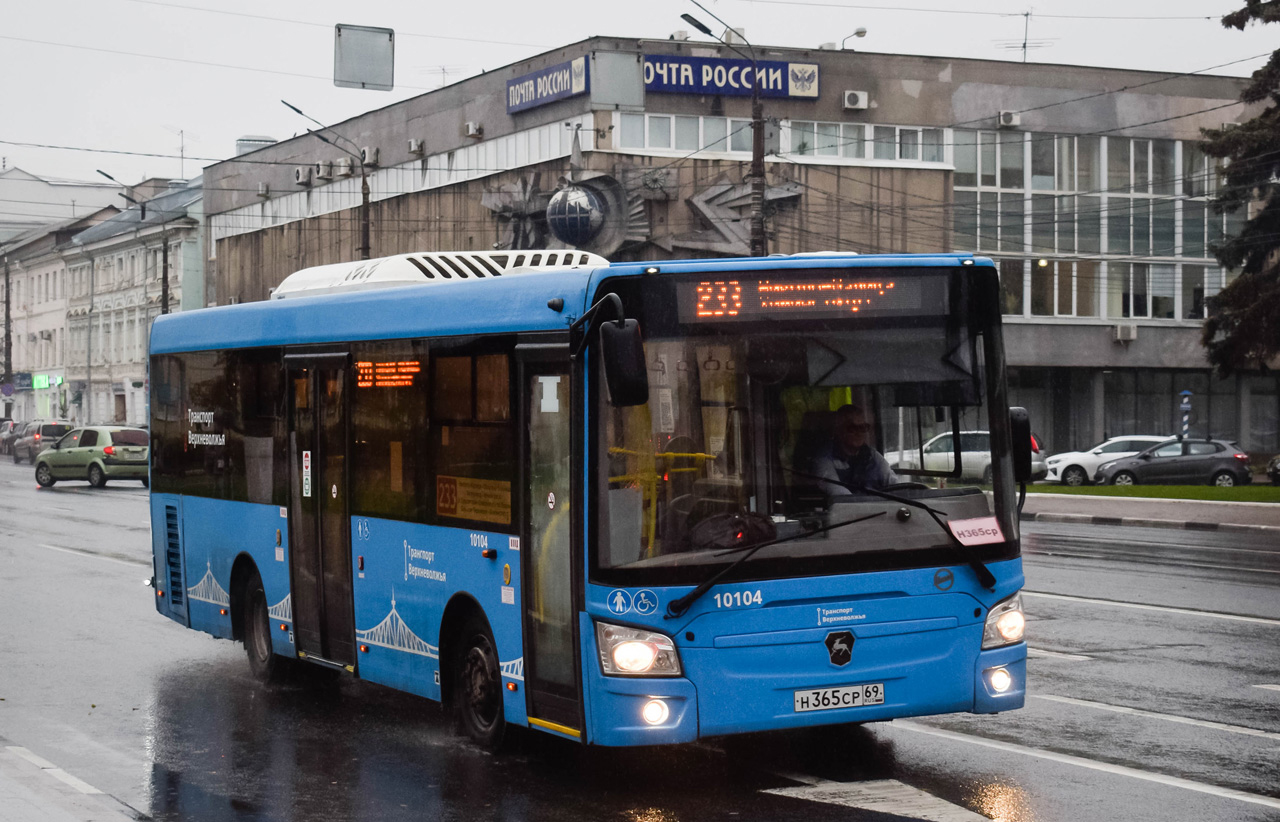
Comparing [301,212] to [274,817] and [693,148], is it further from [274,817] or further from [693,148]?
[274,817]

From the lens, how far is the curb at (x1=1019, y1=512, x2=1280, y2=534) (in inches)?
1033

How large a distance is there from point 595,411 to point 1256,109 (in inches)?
2337

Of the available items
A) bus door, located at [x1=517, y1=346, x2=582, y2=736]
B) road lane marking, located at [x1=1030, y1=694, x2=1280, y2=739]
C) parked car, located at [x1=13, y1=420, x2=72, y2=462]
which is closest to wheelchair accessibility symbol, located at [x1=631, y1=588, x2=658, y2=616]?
bus door, located at [x1=517, y1=346, x2=582, y2=736]

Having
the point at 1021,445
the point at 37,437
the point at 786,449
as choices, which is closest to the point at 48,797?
the point at 786,449

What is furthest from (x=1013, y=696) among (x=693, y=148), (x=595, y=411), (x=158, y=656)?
(x=693, y=148)

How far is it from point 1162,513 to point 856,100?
28652 millimetres

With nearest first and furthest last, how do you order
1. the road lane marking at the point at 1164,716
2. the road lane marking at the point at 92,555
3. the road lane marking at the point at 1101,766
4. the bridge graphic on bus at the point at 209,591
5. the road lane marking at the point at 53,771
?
the road lane marking at the point at 1101,766 < the road lane marking at the point at 53,771 < the road lane marking at the point at 1164,716 < the bridge graphic on bus at the point at 209,591 < the road lane marking at the point at 92,555

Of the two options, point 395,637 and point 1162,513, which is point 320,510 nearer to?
point 395,637

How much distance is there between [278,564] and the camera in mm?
10867

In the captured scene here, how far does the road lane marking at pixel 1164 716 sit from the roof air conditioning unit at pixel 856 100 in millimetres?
46879

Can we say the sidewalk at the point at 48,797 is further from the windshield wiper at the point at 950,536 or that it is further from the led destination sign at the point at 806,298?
the windshield wiper at the point at 950,536

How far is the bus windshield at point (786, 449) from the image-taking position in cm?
712

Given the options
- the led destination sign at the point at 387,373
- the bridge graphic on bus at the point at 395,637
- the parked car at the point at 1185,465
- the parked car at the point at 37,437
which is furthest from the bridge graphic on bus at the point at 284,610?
Answer: the parked car at the point at 37,437

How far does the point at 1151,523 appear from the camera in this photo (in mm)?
27953
